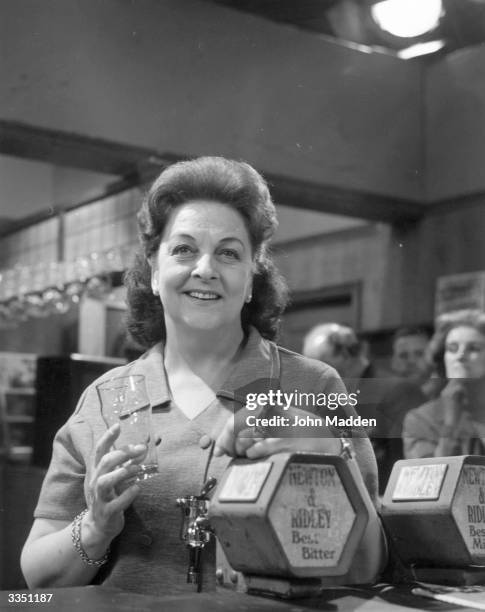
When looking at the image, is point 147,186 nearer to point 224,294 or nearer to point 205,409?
point 224,294

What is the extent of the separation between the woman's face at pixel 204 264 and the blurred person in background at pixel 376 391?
19 cm

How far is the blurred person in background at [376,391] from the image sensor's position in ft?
3.80

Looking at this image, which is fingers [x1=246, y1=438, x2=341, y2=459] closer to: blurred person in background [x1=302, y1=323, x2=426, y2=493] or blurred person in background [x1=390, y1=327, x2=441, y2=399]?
blurred person in background [x1=302, y1=323, x2=426, y2=493]

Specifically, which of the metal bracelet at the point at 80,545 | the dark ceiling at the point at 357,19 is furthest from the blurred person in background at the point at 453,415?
the dark ceiling at the point at 357,19

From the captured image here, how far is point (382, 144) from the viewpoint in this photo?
1.47 meters

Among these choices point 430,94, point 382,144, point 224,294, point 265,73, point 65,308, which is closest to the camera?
point 224,294

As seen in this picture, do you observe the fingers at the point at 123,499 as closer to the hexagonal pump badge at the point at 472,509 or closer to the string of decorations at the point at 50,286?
the hexagonal pump badge at the point at 472,509

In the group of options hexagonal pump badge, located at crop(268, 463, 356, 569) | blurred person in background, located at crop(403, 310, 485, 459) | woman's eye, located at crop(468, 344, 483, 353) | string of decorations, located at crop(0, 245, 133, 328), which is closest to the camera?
hexagonal pump badge, located at crop(268, 463, 356, 569)

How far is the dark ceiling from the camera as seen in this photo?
1426mm

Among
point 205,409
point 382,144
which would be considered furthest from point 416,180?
point 205,409

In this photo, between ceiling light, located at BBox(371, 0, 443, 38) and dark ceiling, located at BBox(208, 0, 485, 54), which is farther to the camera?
ceiling light, located at BBox(371, 0, 443, 38)

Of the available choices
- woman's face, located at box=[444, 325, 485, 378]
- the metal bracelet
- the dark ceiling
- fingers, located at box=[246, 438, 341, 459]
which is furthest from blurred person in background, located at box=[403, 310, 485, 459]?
the dark ceiling

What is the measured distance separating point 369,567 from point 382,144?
28.9 inches

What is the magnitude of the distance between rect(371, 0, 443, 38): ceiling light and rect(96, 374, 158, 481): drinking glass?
0.84 meters
